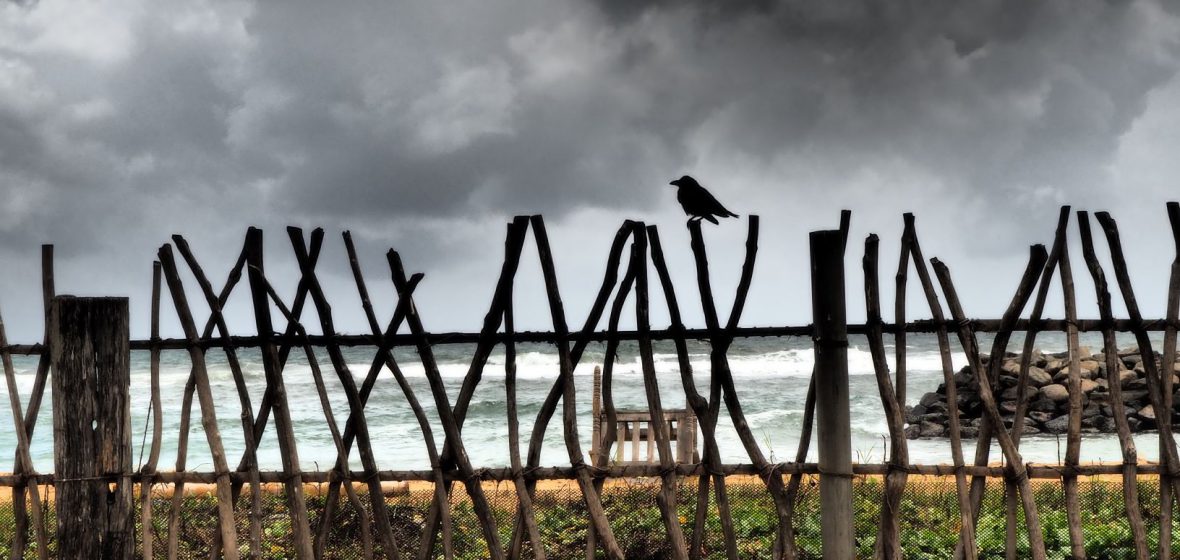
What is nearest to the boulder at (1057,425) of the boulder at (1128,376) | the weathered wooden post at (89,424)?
the boulder at (1128,376)

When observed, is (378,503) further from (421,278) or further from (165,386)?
(165,386)

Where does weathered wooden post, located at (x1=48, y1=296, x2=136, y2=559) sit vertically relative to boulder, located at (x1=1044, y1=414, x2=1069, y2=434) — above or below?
above

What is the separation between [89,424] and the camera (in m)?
4.00

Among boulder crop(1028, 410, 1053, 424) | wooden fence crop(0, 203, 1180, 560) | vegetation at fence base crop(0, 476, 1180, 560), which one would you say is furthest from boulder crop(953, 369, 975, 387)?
wooden fence crop(0, 203, 1180, 560)

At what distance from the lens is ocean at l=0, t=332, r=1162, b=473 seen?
49.5 feet

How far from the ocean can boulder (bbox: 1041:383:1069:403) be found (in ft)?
2.98

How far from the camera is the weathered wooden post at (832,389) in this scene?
11.6 ft

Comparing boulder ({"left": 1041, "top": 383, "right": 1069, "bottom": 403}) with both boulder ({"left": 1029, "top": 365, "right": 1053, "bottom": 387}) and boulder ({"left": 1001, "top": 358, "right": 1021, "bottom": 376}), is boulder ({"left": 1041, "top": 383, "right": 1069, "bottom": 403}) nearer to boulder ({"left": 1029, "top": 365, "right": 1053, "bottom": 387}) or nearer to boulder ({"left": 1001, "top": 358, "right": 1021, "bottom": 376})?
boulder ({"left": 1029, "top": 365, "right": 1053, "bottom": 387})

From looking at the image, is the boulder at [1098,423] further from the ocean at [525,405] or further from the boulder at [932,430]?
the boulder at [932,430]

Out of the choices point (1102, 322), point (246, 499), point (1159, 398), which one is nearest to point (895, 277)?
point (1102, 322)

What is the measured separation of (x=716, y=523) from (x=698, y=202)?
2174 millimetres

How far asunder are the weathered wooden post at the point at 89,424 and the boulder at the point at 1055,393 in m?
16.1

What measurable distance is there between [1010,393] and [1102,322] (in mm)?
14323

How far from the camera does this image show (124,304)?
405cm
